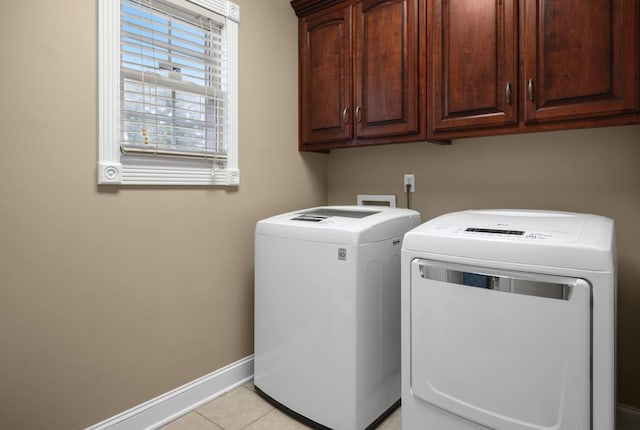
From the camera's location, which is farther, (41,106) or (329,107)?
(329,107)

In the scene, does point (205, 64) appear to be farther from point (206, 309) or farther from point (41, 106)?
point (206, 309)

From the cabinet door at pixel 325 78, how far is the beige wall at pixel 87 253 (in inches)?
13.0

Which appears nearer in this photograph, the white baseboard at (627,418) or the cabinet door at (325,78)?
the white baseboard at (627,418)

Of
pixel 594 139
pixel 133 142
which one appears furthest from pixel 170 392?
pixel 594 139

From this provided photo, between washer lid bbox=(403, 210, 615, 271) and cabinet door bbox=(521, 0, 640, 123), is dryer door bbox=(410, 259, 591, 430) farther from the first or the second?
cabinet door bbox=(521, 0, 640, 123)

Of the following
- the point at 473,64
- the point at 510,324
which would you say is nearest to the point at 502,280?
the point at 510,324

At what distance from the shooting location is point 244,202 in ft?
6.86

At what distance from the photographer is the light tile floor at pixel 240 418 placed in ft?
5.62

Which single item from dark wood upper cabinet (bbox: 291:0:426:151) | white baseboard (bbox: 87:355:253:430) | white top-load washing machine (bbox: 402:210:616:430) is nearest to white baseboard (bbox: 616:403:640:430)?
white top-load washing machine (bbox: 402:210:616:430)

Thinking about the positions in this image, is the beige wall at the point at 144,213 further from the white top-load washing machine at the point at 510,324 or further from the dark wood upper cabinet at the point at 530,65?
the white top-load washing machine at the point at 510,324

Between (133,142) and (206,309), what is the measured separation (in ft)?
2.96

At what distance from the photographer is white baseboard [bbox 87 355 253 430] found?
1.62 m

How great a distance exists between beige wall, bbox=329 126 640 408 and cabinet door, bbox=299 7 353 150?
0.38m

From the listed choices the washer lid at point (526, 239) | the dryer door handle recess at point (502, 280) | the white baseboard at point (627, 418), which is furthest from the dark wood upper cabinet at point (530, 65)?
the white baseboard at point (627, 418)
